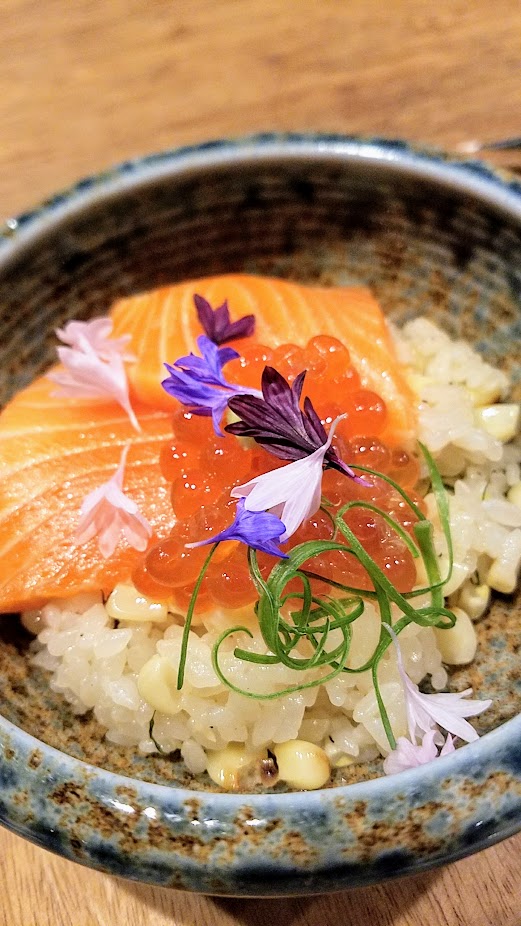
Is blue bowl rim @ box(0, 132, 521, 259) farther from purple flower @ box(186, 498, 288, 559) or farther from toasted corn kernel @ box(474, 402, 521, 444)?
purple flower @ box(186, 498, 288, 559)

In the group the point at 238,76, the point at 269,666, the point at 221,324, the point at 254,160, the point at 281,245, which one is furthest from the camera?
the point at 238,76

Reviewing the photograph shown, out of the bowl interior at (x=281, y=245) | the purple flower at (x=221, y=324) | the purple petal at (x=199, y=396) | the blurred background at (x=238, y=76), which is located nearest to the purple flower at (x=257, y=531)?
the purple petal at (x=199, y=396)

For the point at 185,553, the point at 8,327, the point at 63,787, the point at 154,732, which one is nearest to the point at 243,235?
the point at 8,327

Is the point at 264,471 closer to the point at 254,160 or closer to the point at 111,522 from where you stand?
→ the point at 111,522

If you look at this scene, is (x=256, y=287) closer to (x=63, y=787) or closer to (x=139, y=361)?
(x=139, y=361)

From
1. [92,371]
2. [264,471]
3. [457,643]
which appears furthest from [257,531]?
[92,371]
